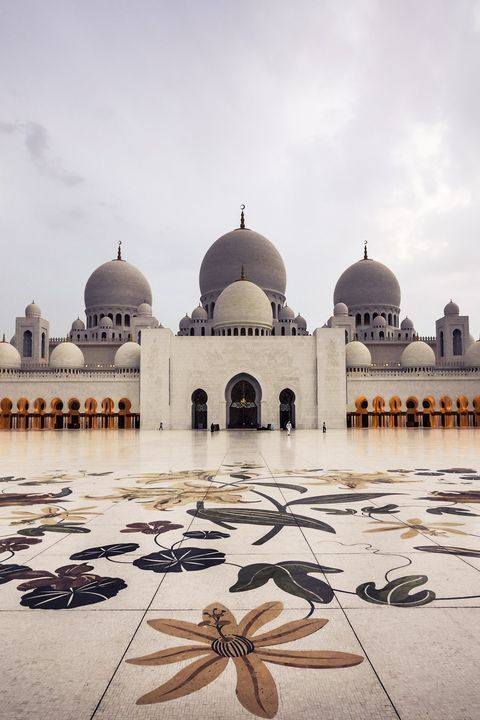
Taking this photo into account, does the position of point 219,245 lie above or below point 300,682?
above

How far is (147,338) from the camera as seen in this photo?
31953 mm

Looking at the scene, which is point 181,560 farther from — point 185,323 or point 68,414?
point 185,323

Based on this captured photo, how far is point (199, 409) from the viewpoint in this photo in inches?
1253

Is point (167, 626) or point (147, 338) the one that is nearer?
point (167, 626)

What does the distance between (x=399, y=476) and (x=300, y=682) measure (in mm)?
6294

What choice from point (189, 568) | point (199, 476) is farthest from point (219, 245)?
point (189, 568)

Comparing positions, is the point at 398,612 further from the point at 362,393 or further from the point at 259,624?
the point at 362,393

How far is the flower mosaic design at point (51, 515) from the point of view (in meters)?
4.82

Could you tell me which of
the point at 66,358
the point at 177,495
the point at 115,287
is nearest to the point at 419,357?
the point at 66,358

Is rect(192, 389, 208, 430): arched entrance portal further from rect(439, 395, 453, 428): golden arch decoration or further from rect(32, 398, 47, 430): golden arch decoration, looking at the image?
rect(439, 395, 453, 428): golden arch decoration

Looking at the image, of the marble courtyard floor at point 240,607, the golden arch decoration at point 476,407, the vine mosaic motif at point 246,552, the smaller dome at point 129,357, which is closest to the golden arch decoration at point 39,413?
the smaller dome at point 129,357

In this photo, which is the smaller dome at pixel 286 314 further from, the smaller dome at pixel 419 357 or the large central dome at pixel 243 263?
the smaller dome at pixel 419 357

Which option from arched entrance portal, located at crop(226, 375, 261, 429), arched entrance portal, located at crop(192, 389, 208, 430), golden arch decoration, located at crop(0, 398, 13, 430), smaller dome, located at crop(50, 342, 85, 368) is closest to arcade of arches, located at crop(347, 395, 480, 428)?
arched entrance portal, located at crop(226, 375, 261, 429)

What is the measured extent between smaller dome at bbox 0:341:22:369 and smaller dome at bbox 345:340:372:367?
22.3 m
